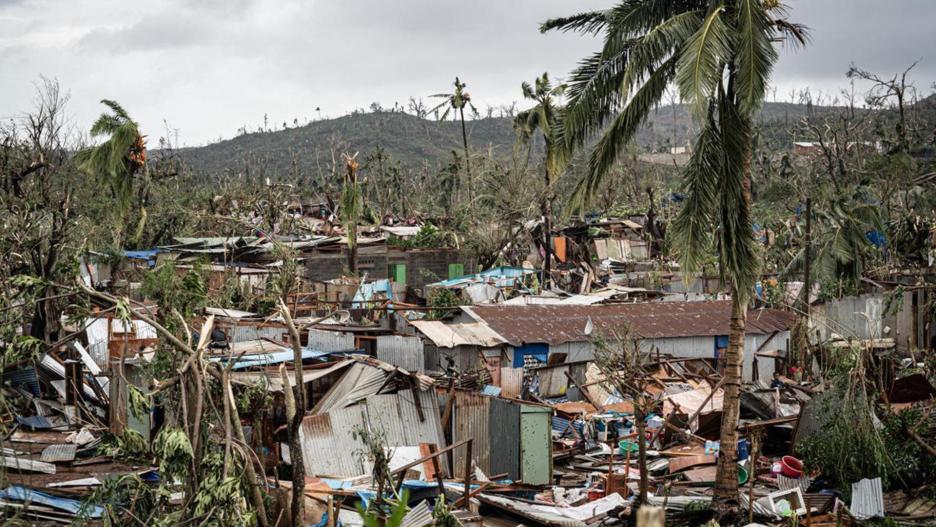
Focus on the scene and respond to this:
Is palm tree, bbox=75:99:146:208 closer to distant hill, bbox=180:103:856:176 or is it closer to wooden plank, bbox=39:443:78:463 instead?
wooden plank, bbox=39:443:78:463

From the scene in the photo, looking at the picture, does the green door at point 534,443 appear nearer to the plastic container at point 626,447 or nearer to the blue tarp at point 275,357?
the plastic container at point 626,447

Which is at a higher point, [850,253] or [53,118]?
[53,118]

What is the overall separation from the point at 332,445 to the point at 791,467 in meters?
6.89

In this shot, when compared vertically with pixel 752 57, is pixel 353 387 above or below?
below

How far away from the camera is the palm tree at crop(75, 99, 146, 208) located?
15.4 meters

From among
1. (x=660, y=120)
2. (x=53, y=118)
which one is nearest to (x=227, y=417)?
(x=53, y=118)

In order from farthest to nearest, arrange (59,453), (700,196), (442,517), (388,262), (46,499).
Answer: (388,262) → (59,453) → (700,196) → (46,499) → (442,517)

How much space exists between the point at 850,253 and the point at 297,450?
575 inches

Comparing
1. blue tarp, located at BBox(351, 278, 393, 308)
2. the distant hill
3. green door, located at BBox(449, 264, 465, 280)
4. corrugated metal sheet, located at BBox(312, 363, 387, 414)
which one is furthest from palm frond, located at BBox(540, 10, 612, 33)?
the distant hill

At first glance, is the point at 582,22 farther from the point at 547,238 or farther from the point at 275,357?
the point at 547,238

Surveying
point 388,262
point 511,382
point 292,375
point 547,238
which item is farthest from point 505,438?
point 388,262

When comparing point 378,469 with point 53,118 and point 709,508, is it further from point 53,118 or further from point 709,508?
point 53,118

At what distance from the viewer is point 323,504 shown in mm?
10633

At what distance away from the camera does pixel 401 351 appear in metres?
16.3
